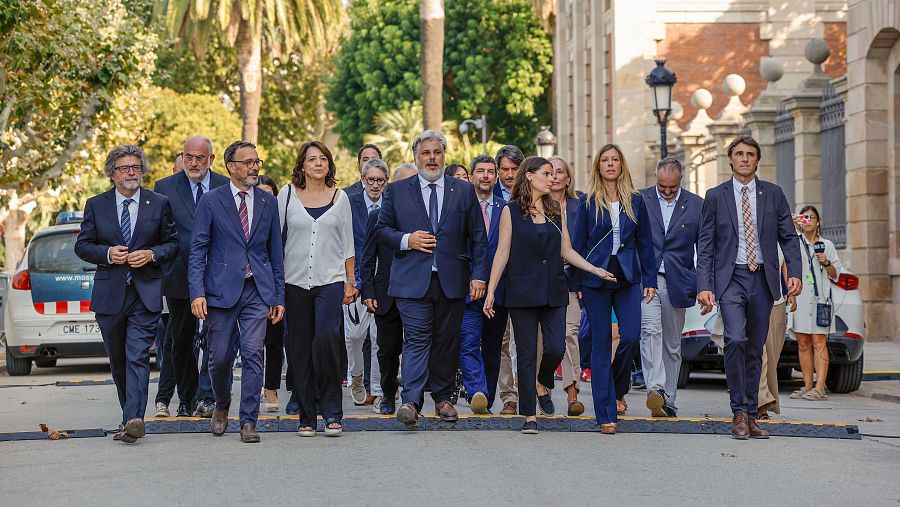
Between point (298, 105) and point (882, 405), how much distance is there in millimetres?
57498

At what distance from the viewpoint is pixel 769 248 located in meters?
10.3

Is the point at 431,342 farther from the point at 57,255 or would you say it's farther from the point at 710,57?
the point at 710,57

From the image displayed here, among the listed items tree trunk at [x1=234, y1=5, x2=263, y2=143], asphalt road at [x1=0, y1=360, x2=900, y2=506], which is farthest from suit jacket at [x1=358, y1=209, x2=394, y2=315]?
tree trunk at [x1=234, y1=5, x2=263, y2=143]

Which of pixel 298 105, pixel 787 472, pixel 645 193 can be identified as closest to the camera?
pixel 787 472

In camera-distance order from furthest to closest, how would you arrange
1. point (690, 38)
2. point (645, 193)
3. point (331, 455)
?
1. point (690, 38)
2. point (645, 193)
3. point (331, 455)

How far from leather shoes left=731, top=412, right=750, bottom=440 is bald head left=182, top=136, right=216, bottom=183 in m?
4.35

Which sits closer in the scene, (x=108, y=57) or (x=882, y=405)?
(x=882, y=405)

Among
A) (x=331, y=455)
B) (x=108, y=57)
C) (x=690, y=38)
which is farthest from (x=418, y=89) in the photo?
(x=331, y=455)

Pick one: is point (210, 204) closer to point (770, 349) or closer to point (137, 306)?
point (137, 306)

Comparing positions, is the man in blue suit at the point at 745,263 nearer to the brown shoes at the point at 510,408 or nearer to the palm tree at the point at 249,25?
the brown shoes at the point at 510,408

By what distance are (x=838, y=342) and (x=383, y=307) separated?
5.19 m

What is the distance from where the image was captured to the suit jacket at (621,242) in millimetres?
10625

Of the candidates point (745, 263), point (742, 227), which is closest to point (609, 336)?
point (745, 263)

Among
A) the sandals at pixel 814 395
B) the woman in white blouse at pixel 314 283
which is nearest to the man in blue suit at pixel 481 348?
the woman in white blouse at pixel 314 283
